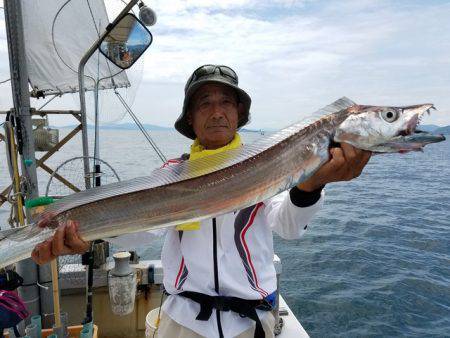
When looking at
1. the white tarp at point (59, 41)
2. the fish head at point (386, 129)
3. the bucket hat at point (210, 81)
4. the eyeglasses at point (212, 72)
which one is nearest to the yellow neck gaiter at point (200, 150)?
the bucket hat at point (210, 81)

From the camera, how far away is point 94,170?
5090mm

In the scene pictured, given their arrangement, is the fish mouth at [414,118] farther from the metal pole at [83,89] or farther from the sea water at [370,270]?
the sea water at [370,270]

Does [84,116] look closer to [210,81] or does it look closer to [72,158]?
[72,158]

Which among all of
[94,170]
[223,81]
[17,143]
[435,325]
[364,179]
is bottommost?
[364,179]

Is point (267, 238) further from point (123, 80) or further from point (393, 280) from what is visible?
point (393, 280)

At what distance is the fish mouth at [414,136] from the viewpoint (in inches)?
81.0

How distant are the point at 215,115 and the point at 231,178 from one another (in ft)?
2.90

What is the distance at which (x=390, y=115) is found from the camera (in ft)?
6.91

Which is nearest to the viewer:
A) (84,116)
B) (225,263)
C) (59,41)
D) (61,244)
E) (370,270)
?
(61,244)

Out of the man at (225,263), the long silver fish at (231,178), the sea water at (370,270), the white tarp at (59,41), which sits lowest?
the sea water at (370,270)

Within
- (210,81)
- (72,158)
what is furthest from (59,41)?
(210,81)

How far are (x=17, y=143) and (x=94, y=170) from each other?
1027 millimetres

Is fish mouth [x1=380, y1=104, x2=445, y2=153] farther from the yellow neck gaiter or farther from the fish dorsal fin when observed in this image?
the yellow neck gaiter

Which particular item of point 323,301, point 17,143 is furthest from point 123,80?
point 323,301
